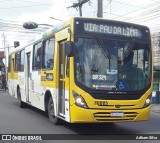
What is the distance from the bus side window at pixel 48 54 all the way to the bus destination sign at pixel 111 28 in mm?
1998

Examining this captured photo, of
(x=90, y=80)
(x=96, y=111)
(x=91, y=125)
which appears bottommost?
(x=91, y=125)

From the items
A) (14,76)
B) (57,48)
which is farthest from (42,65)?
(14,76)

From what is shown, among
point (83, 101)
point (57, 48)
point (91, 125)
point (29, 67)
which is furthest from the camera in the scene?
point (29, 67)

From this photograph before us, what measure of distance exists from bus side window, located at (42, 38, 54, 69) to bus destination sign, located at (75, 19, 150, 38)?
6.56ft

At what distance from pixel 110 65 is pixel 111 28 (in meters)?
1.12

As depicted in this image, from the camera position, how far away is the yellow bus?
973cm

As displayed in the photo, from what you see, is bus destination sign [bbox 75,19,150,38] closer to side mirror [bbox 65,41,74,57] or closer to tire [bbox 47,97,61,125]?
side mirror [bbox 65,41,74,57]

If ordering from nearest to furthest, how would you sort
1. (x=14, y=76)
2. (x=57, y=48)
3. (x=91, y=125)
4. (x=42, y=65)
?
(x=57, y=48) → (x=91, y=125) → (x=42, y=65) → (x=14, y=76)

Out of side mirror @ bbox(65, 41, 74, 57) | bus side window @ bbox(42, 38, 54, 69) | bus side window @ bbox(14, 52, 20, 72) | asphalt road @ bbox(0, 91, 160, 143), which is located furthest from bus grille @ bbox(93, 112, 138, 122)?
bus side window @ bbox(14, 52, 20, 72)

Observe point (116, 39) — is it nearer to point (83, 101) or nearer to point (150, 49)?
point (150, 49)

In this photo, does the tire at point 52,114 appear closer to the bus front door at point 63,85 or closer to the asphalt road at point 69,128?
the asphalt road at point 69,128

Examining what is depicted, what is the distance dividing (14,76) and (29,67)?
4360mm

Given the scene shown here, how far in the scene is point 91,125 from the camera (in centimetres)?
1212

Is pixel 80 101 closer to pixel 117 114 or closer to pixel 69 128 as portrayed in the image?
pixel 117 114
